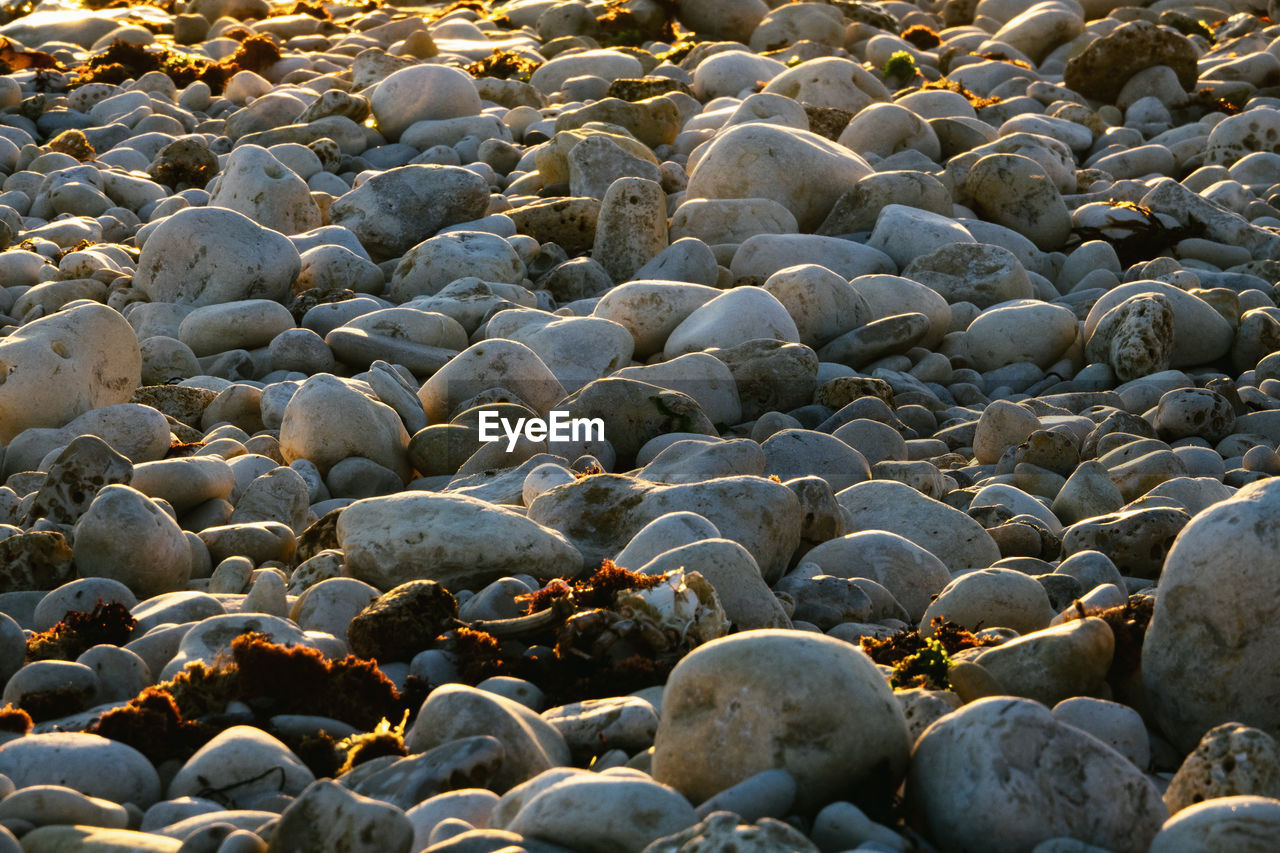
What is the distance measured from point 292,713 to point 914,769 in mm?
1684

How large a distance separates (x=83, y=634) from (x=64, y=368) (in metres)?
2.77

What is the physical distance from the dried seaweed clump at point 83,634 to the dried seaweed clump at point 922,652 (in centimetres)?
224

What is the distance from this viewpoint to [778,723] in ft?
9.63

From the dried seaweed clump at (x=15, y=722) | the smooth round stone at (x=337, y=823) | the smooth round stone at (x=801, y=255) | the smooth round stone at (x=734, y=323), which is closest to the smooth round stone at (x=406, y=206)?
the smooth round stone at (x=801, y=255)

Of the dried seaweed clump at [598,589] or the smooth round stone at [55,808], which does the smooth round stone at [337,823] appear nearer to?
the smooth round stone at [55,808]

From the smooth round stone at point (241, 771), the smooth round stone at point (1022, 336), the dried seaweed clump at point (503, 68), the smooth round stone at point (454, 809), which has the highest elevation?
the dried seaweed clump at point (503, 68)

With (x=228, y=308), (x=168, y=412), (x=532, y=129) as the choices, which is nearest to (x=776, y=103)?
(x=532, y=129)

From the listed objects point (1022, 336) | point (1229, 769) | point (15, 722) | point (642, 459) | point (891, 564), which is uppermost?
point (1229, 769)

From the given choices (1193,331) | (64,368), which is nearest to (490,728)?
(64,368)

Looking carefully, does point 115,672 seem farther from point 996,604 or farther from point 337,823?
point 996,604

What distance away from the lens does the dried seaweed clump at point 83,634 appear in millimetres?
4133

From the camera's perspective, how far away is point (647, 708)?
3.57 metres

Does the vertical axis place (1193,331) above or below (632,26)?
below

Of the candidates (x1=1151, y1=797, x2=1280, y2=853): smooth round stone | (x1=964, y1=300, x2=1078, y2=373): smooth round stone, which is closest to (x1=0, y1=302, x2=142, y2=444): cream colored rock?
(x1=964, y1=300, x2=1078, y2=373): smooth round stone
